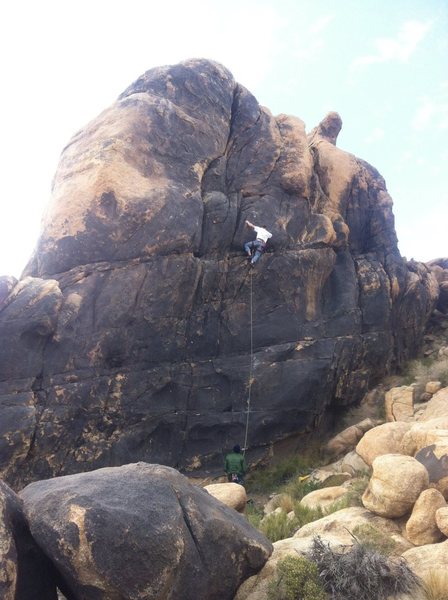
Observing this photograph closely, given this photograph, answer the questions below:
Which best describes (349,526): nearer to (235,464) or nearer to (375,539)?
(375,539)

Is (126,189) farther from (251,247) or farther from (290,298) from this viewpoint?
(290,298)

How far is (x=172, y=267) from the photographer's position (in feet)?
47.7

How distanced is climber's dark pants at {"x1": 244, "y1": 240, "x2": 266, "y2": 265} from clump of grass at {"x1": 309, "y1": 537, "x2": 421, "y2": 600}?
33.2ft

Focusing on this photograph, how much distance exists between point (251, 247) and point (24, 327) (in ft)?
23.7

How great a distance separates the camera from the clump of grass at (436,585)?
6098mm

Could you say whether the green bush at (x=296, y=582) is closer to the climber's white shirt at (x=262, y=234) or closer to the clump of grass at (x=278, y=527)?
the clump of grass at (x=278, y=527)

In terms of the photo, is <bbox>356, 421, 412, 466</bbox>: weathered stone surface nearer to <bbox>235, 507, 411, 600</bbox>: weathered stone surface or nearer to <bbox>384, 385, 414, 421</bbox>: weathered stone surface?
<bbox>235, 507, 411, 600</bbox>: weathered stone surface

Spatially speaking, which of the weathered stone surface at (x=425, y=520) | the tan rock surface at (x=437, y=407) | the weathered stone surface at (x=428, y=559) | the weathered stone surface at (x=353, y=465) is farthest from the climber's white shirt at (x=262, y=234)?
the weathered stone surface at (x=428, y=559)

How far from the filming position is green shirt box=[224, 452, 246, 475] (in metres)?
14.0

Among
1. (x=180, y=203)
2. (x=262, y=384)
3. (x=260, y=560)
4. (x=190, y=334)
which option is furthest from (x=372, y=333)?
(x=260, y=560)

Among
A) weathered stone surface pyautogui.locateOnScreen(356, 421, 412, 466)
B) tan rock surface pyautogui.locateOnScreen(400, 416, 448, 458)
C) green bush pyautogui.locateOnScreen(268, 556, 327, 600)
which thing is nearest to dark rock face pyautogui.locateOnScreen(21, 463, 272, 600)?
green bush pyautogui.locateOnScreen(268, 556, 327, 600)

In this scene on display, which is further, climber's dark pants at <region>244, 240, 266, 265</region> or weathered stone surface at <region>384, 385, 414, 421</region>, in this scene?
weathered stone surface at <region>384, 385, 414, 421</region>

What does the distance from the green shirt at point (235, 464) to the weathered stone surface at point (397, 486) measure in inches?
233

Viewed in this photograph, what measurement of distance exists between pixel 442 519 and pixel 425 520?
0.33 m
